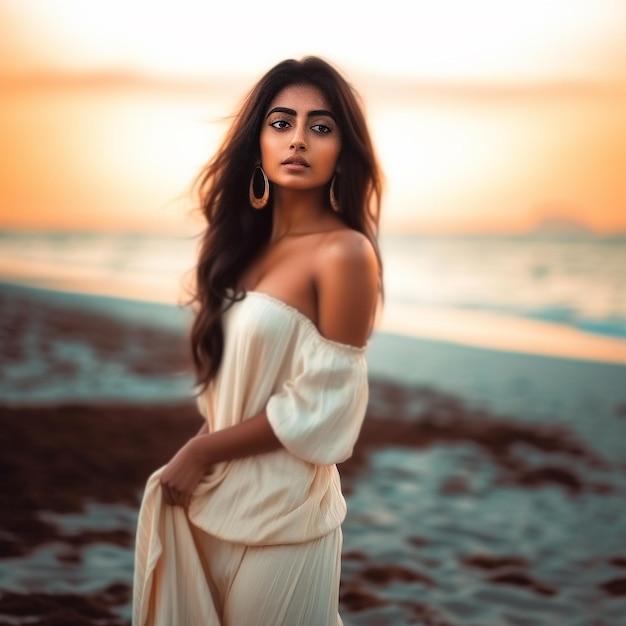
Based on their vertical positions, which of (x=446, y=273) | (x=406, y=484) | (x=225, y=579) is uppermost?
(x=225, y=579)

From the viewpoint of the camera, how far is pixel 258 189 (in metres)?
2.35

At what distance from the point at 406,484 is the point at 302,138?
13.2 ft

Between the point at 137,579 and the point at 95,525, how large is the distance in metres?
2.44

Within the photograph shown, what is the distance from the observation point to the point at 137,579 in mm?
2277

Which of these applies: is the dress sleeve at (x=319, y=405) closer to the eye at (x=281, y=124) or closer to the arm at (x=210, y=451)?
the arm at (x=210, y=451)

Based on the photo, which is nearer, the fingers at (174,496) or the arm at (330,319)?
the arm at (330,319)

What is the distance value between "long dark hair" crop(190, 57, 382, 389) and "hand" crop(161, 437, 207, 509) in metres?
0.21

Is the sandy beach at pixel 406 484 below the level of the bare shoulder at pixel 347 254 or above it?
below

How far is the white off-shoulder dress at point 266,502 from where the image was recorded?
2.10m

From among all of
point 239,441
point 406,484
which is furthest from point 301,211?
point 406,484

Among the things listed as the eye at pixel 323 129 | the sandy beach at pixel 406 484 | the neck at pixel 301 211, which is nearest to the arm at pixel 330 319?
the neck at pixel 301 211

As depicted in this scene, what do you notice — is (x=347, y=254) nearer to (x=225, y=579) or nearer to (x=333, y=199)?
(x=333, y=199)

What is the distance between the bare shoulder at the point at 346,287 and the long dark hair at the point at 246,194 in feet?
0.49

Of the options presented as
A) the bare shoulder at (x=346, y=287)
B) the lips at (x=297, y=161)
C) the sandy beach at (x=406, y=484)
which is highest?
the lips at (x=297, y=161)
